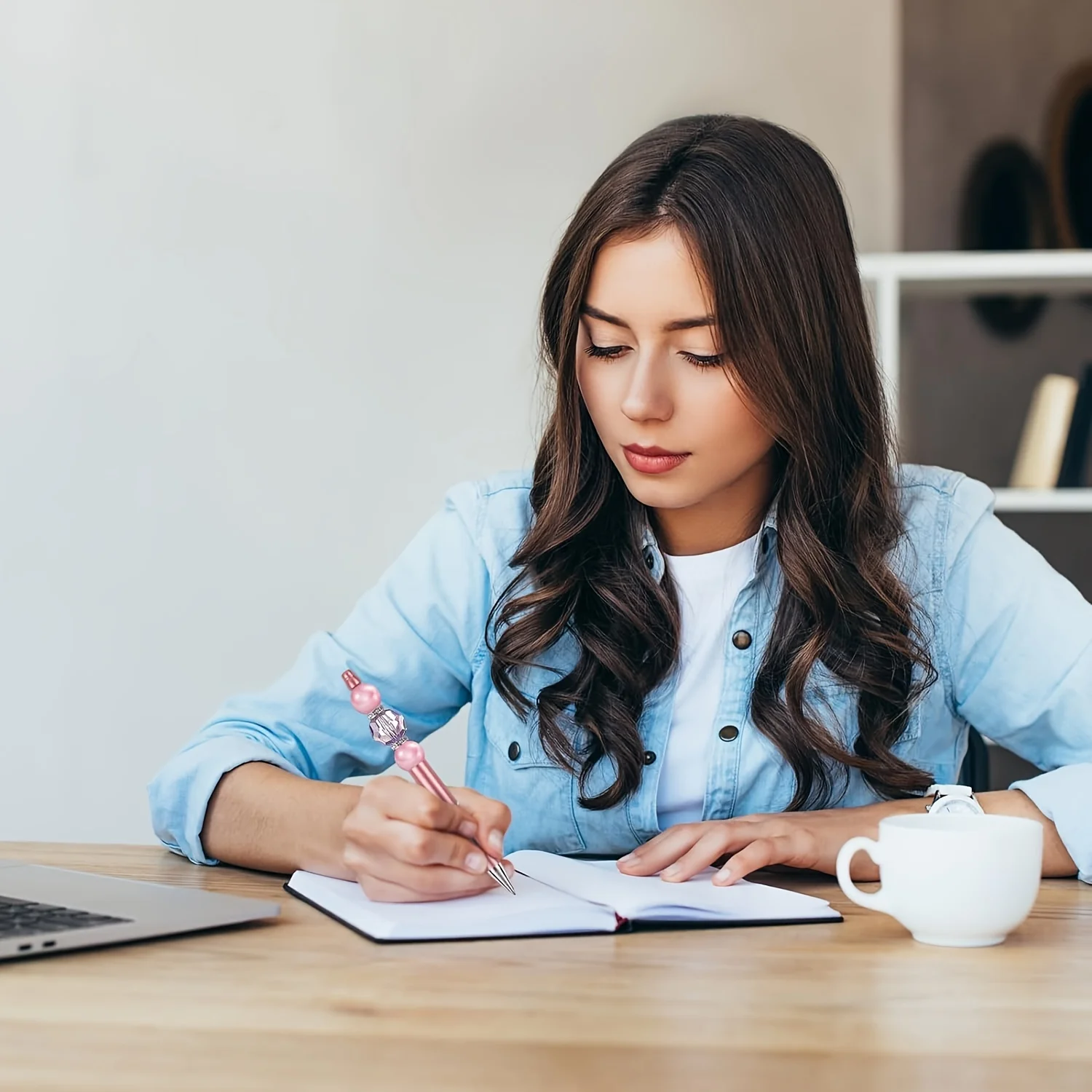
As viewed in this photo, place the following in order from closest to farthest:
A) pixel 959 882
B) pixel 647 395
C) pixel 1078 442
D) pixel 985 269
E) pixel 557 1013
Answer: pixel 557 1013
pixel 959 882
pixel 647 395
pixel 985 269
pixel 1078 442

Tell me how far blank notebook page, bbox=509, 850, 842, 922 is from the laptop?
221 mm

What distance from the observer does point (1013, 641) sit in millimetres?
1421

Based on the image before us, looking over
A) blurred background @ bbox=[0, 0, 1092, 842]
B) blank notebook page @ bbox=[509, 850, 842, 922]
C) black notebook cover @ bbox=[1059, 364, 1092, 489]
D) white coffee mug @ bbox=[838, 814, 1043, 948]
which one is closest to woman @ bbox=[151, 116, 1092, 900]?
blank notebook page @ bbox=[509, 850, 842, 922]

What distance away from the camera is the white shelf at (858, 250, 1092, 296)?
2.79 m

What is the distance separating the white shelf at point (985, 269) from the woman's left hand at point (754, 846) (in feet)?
5.94

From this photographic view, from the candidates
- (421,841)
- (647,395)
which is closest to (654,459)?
(647,395)

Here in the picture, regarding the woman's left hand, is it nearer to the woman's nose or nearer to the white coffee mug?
the white coffee mug

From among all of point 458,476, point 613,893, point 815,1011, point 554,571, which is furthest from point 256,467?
point 815,1011

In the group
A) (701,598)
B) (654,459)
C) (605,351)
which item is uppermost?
(605,351)

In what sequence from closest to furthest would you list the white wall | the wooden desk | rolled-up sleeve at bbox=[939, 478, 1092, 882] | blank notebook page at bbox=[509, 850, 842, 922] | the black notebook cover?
the wooden desk → blank notebook page at bbox=[509, 850, 842, 922] → rolled-up sleeve at bbox=[939, 478, 1092, 882] → the white wall → the black notebook cover

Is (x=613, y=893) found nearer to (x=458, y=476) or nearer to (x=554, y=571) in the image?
(x=554, y=571)

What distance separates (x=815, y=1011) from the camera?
0.74 m

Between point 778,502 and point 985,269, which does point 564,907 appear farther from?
point 985,269

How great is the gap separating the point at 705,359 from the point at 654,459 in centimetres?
11
